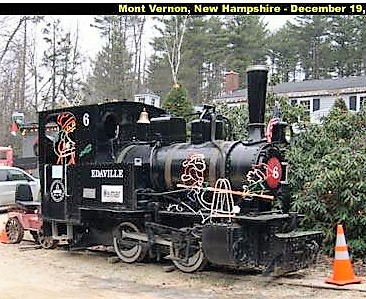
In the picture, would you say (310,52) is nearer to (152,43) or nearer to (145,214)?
(152,43)

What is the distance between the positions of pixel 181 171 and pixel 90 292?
240 cm

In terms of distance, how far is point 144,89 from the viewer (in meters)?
45.3

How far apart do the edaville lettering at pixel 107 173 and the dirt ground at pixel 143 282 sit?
1.39m

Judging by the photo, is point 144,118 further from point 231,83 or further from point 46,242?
point 231,83

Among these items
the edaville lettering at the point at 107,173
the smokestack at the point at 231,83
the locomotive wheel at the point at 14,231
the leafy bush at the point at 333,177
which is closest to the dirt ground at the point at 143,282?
the leafy bush at the point at 333,177

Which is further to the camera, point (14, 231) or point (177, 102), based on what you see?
point (177, 102)

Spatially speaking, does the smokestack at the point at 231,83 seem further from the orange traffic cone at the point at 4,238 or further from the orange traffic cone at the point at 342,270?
the orange traffic cone at the point at 342,270

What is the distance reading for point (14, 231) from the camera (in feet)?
41.1

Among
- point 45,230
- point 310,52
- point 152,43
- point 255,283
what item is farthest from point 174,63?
point 255,283

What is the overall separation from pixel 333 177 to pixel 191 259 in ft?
8.38

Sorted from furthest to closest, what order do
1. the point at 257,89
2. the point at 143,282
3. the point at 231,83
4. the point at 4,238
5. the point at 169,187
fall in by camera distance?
the point at 231,83 → the point at 4,238 → the point at 169,187 → the point at 143,282 → the point at 257,89

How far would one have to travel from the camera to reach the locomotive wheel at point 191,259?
893 cm

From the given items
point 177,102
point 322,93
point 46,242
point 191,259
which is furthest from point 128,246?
point 322,93

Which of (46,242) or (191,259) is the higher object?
(191,259)
